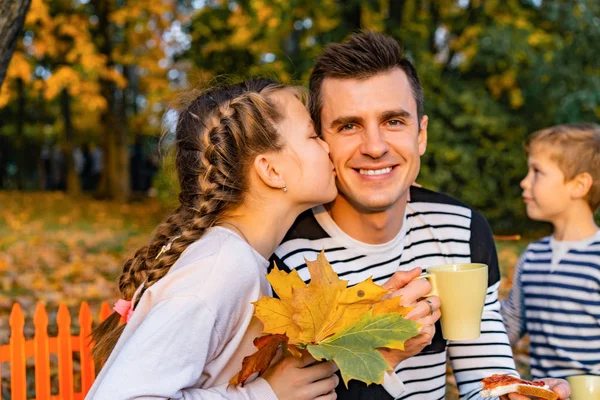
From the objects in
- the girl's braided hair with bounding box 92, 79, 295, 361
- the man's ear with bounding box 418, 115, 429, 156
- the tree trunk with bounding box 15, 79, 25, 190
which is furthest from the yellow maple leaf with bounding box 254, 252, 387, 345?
the tree trunk with bounding box 15, 79, 25, 190

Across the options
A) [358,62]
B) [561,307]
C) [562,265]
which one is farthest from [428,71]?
[358,62]

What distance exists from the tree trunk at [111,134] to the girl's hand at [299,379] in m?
13.8

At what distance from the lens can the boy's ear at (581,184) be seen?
135 inches

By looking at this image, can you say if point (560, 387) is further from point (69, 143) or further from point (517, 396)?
point (69, 143)

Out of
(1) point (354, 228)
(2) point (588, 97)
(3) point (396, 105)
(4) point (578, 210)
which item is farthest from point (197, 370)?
(2) point (588, 97)

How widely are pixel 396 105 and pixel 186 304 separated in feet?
3.88

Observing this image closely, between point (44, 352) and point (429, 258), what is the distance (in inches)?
65.9

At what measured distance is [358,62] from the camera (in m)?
2.49

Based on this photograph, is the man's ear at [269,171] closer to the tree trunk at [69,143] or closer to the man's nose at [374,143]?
the man's nose at [374,143]

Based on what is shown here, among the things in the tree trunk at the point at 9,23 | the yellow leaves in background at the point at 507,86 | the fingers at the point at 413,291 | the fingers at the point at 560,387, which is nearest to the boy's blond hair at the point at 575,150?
the fingers at the point at 560,387

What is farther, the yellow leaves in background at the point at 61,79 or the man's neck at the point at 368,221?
the yellow leaves in background at the point at 61,79

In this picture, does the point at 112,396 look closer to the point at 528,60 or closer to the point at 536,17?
the point at 528,60

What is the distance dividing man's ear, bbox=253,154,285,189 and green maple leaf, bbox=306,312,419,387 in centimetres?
65

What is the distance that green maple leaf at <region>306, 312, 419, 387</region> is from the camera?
1.57m
